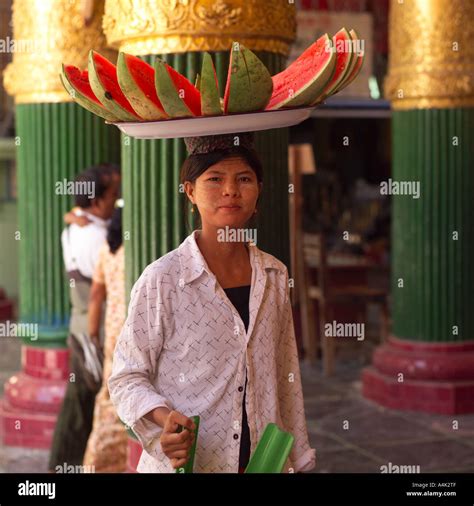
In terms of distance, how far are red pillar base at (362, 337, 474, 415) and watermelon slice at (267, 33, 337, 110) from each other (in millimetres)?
4649

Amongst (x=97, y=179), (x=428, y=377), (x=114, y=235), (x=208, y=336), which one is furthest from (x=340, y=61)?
(x=428, y=377)

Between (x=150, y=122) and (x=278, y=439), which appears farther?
(x=150, y=122)

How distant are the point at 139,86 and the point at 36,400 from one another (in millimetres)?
4141

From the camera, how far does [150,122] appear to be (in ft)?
8.98

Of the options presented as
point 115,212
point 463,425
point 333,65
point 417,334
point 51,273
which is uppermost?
point 333,65

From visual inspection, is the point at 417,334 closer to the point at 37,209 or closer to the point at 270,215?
the point at 37,209

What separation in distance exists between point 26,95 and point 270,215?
334 cm

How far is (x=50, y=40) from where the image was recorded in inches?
247

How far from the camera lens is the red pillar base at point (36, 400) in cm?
641

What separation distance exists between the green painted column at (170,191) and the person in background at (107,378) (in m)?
1.14

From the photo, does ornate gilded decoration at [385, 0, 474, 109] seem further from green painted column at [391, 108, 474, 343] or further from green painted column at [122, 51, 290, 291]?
green painted column at [122, 51, 290, 291]

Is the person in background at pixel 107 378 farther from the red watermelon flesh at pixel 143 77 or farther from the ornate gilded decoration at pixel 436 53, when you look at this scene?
the ornate gilded decoration at pixel 436 53
